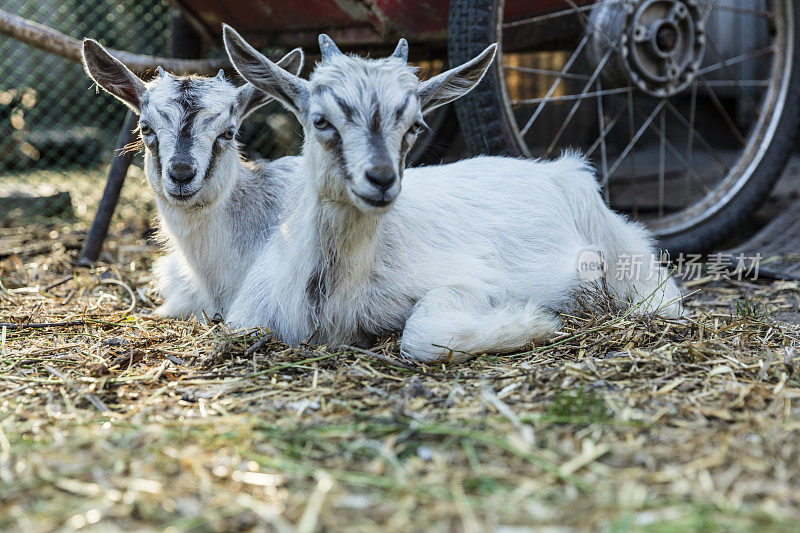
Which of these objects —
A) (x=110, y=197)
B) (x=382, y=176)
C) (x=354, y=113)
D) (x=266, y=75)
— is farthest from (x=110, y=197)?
(x=382, y=176)

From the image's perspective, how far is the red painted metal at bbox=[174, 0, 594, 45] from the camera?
5.03 metres

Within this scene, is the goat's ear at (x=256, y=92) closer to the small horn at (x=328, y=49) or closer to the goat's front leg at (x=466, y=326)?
the small horn at (x=328, y=49)

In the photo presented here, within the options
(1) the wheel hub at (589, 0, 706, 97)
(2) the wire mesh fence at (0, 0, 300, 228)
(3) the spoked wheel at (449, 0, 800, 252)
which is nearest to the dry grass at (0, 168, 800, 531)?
(3) the spoked wheel at (449, 0, 800, 252)

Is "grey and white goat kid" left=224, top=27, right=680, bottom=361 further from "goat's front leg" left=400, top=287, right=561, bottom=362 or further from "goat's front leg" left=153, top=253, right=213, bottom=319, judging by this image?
"goat's front leg" left=153, top=253, right=213, bottom=319

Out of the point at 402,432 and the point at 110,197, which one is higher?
the point at 110,197

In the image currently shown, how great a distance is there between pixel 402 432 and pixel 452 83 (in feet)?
5.70

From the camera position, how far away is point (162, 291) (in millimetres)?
4387

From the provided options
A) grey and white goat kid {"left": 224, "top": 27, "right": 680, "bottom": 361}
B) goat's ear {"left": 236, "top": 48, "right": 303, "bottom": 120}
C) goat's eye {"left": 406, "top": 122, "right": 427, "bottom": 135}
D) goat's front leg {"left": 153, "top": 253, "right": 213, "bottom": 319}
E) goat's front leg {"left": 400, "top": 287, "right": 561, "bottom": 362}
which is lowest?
goat's front leg {"left": 153, "top": 253, "right": 213, "bottom": 319}

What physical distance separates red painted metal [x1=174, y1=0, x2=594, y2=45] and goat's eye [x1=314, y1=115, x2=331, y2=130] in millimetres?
1906

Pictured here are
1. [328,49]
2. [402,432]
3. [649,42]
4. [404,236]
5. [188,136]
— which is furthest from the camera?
[649,42]

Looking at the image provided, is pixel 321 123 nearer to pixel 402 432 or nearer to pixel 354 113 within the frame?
pixel 354 113

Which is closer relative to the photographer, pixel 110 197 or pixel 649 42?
pixel 649 42

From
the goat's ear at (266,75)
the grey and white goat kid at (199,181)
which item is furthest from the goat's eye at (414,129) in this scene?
the grey and white goat kid at (199,181)

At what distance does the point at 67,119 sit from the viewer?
898 cm
